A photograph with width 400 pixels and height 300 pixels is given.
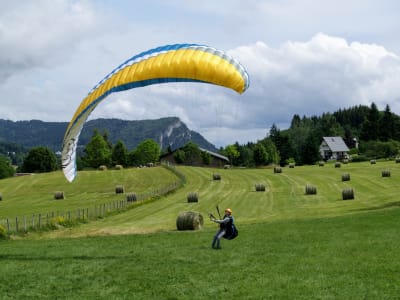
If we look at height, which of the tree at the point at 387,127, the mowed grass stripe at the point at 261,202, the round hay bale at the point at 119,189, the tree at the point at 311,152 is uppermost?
the tree at the point at 387,127

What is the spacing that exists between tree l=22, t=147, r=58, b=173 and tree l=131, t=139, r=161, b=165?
25.1 meters

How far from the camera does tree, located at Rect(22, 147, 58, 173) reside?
153 metres

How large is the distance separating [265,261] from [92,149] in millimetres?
115617

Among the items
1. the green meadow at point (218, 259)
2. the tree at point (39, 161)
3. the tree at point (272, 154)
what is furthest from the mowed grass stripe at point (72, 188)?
the tree at point (39, 161)

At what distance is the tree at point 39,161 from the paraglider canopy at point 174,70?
5514 inches

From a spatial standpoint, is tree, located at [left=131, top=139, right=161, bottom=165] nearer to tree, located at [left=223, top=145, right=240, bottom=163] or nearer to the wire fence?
tree, located at [left=223, top=145, right=240, bottom=163]

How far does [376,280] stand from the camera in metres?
13.5

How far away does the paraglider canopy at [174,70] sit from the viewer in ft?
58.7

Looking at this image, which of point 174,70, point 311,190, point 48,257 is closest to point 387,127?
point 311,190

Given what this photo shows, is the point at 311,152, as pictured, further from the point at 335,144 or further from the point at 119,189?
the point at 119,189

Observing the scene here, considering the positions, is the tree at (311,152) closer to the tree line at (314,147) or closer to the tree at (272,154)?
the tree line at (314,147)

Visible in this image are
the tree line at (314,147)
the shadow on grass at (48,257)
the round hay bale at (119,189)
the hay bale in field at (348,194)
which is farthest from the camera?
the tree line at (314,147)

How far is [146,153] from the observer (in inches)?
5689

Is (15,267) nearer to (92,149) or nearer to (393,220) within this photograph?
(393,220)
